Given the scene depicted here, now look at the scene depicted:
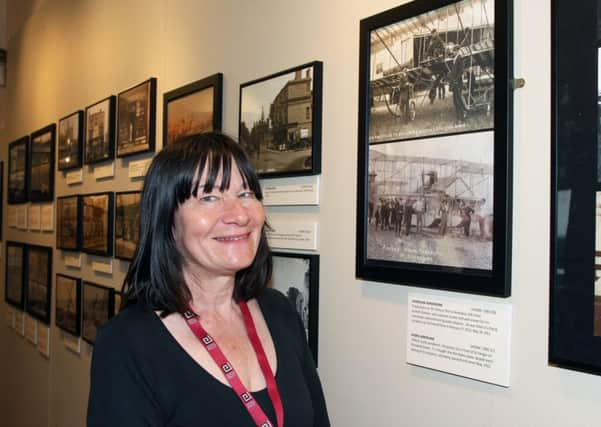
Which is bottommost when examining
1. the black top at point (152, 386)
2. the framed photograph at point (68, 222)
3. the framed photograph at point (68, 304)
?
the framed photograph at point (68, 304)

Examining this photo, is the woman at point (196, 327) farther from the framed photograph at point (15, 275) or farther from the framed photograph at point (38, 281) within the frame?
the framed photograph at point (15, 275)

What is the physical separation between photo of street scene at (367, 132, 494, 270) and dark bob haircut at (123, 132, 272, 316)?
418mm

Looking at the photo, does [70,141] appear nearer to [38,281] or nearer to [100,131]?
[100,131]

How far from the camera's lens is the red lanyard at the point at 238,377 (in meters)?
1.42

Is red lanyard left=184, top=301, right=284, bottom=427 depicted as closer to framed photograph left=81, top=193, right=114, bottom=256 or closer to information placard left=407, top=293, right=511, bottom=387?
information placard left=407, top=293, right=511, bottom=387

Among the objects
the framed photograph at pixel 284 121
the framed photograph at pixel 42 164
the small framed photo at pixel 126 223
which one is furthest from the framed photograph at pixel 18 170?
the framed photograph at pixel 284 121

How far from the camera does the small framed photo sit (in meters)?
3.25

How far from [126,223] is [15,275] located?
2.68 metres

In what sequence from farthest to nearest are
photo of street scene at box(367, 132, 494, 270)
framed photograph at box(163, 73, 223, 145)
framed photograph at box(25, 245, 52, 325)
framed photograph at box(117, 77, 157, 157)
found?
framed photograph at box(25, 245, 52, 325) < framed photograph at box(117, 77, 157, 157) < framed photograph at box(163, 73, 223, 145) < photo of street scene at box(367, 132, 494, 270)

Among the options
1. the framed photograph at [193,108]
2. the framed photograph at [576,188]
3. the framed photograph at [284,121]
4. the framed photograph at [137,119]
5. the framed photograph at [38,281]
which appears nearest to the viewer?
the framed photograph at [576,188]

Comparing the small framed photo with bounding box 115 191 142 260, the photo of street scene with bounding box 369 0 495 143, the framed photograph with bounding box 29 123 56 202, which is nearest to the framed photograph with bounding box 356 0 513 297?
the photo of street scene with bounding box 369 0 495 143

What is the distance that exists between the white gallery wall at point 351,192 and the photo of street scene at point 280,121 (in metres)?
0.07

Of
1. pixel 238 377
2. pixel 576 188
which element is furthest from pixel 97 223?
pixel 576 188

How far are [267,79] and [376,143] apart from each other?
69 cm
